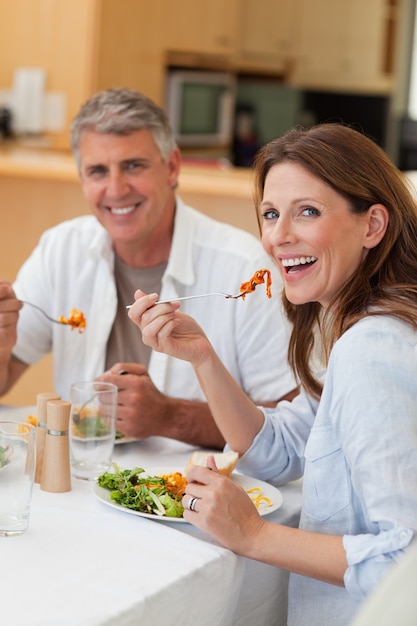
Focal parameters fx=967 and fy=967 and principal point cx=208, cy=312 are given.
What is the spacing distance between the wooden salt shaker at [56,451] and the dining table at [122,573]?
18mm

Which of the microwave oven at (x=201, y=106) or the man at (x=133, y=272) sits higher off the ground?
the microwave oven at (x=201, y=106)

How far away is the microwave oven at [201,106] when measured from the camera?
16.6 ft

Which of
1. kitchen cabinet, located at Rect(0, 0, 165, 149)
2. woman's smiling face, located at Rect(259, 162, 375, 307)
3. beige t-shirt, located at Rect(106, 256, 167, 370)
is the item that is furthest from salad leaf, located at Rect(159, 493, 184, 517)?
kitchen cabinet, located at Rect(0, 0, 165, 149)

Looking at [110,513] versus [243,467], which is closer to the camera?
[110,513]

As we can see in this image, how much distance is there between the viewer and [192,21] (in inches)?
198

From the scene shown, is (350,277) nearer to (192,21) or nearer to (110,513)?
(110,513)

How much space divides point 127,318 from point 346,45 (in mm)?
4545

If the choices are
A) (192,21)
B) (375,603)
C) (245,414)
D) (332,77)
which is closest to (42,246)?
(245,414)

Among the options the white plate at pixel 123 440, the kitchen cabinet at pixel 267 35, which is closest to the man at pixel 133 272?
the white plate at pixel 123 440

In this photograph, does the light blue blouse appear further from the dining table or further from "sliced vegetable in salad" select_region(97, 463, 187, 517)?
"sliced vegetable in salad" select_region(97, 463, 187, 517)

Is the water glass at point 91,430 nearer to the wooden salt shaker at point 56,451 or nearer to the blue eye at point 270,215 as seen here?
the wooden salt shaker at point 56,451

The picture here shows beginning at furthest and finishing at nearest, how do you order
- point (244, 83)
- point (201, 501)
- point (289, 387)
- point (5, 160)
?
point (244, 83) < point (5, 160) < point (289, 387) < point (201, 501)

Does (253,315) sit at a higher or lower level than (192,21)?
lower

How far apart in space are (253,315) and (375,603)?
127 cm
